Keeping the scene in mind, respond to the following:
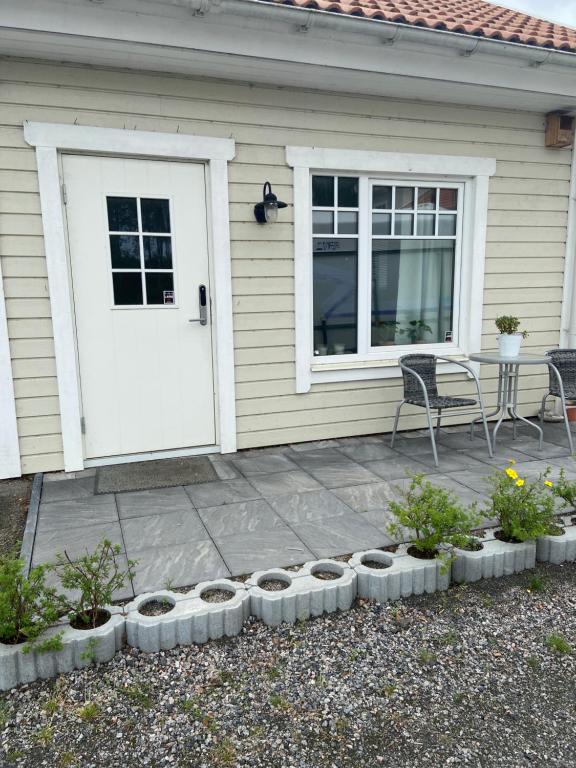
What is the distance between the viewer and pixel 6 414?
3539 mm

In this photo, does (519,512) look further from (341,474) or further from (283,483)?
(283,483)

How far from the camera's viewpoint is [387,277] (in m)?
4.58

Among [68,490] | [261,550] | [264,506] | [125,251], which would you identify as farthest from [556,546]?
[125,251]

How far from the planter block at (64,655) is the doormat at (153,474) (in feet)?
4.88

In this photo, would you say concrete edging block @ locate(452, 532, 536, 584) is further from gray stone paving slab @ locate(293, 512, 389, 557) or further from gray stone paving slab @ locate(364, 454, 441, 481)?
gray stone paving slab @ locate(364, 454, 441, 481)

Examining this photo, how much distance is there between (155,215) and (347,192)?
1.47 meters

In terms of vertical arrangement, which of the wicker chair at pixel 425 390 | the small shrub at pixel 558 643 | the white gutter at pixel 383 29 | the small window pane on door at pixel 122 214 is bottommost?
the small shrub at pixel 558 643

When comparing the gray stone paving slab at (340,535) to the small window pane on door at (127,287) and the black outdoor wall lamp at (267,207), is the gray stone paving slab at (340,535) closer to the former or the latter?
the small window pane on door at (127,287)

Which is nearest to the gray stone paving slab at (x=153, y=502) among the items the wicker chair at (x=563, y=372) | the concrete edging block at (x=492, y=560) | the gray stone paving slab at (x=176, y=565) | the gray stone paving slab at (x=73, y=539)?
the gray stone paving slab at (x=73, y=539)

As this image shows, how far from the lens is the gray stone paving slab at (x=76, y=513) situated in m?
2.95

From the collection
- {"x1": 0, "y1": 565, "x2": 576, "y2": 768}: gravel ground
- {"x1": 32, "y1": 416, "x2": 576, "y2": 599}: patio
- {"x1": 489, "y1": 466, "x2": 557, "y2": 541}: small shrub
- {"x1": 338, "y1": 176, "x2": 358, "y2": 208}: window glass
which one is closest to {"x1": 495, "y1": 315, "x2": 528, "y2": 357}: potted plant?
{"x1": 32, "y1": 416, "x2": 576, "y2": 599}: patio

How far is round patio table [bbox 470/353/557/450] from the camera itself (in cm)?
416

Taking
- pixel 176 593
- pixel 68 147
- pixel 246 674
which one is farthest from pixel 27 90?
pixel 246 674

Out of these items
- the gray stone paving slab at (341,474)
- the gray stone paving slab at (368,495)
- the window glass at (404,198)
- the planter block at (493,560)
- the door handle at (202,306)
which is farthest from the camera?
the window glass at (404,198)
